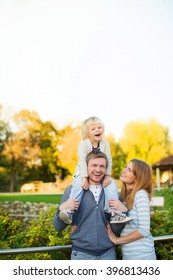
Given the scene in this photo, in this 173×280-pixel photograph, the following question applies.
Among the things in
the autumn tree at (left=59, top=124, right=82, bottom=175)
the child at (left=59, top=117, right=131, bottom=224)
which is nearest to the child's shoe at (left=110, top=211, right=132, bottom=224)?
the child at (left=59, top=117, right=131, bottom=224)

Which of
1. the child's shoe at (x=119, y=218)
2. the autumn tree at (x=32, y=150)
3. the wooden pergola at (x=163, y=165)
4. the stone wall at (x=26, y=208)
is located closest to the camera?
the child's shoe at (x=119, y=218)

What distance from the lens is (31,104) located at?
23.1 meters

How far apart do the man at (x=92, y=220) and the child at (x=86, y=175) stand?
0.03m

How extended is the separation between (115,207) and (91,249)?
9.7 inches

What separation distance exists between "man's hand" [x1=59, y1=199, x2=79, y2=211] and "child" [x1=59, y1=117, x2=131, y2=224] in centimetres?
2

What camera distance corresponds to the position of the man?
231 cm

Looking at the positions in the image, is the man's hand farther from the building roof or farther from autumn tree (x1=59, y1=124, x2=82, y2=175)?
autumn tree (x1=59, y1=124, x2=82, y2=175)

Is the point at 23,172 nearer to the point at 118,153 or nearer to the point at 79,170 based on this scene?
the point at 118,153

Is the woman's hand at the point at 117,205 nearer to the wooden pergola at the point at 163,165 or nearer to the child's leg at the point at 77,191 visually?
the child's leg at the point at 77,191

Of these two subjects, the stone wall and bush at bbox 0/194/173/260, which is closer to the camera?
bush at bbox 0/194/173/260

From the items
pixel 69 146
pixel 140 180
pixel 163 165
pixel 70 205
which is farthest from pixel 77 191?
pixel 69 146

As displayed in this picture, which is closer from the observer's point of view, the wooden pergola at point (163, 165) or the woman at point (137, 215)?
the woman at point (137, 215)

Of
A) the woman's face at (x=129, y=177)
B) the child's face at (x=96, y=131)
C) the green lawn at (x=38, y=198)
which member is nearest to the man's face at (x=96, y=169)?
the woman's face at (x=129, y=177)

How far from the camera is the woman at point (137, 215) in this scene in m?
2.30
